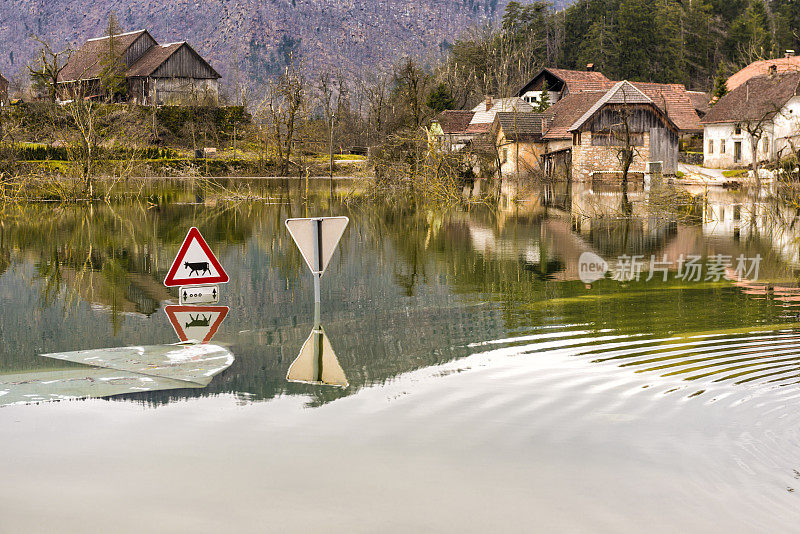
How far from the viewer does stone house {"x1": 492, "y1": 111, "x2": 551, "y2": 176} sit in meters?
75.6

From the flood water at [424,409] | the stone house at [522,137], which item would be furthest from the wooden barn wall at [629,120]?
the flood water at [424,409]

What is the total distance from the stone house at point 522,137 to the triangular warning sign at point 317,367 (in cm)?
→ 6449

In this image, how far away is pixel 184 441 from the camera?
7816 mm

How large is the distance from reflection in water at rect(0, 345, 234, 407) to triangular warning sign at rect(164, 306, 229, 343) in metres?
0.86

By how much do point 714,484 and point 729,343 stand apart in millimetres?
5645

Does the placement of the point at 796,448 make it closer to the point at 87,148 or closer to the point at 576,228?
the point at 576,228

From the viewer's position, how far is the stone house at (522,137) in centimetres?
7556

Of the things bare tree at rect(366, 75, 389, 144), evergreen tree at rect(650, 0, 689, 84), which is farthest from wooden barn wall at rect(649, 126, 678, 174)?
evergreen tree at rect(650, 0, 689, 84)

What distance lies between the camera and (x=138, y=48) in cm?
9881

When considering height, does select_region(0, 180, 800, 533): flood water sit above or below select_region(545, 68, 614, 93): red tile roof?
below

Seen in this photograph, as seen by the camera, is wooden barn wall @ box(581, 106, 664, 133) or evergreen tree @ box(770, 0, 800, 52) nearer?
wooden barn wall @ box(581, 106, 664, 133)

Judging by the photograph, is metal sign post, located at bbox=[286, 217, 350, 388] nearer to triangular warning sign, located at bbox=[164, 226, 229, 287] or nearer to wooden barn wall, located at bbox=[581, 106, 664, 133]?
triangular warning sign, located at bbox=[164, 226, 229, 287]

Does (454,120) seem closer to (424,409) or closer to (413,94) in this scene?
(413,94)

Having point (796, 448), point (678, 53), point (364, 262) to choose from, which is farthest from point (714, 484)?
point (678, 53)
